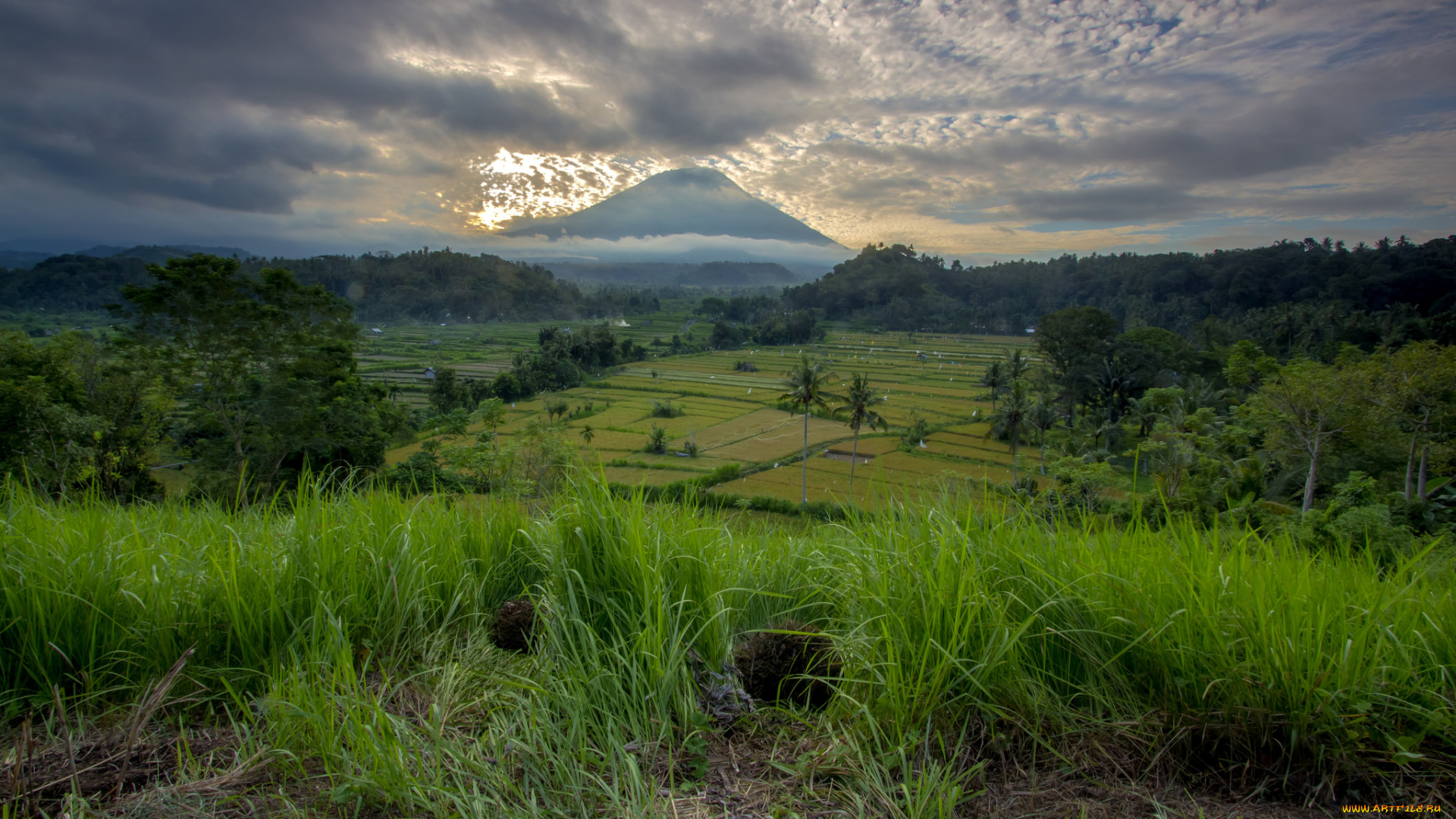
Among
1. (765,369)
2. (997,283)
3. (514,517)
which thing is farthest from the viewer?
(997,283)

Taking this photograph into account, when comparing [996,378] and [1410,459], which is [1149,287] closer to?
[996,378]

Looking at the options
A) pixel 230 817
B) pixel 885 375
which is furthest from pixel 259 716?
pixel 885 375

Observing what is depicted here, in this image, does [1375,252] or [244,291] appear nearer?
[244,291]

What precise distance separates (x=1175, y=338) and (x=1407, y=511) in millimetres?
40002

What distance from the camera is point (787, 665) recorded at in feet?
7.88

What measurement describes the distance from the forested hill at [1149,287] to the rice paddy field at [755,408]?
63.2 feet

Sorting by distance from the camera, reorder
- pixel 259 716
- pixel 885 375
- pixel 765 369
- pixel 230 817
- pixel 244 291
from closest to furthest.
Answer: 1. pixel 230 817
2. pixel 259 716
3. pixel 244 291
4. pixel 885 375
5. pixel 765 369

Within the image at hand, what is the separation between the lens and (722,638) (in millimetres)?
2264

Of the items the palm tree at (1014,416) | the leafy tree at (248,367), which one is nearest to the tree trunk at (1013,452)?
the palm tree at (1014,416)

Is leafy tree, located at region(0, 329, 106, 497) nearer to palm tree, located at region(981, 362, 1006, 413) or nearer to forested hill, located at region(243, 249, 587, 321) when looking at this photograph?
palm tree, located at region(981, 362, 1006, 413)

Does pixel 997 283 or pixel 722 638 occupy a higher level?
pixel 997 283

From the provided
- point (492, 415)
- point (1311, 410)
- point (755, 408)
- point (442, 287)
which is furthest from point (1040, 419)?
point (442, 287)

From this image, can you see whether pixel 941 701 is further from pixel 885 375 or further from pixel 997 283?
pixel 997 283

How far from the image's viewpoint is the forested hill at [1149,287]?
61344 millimetres
